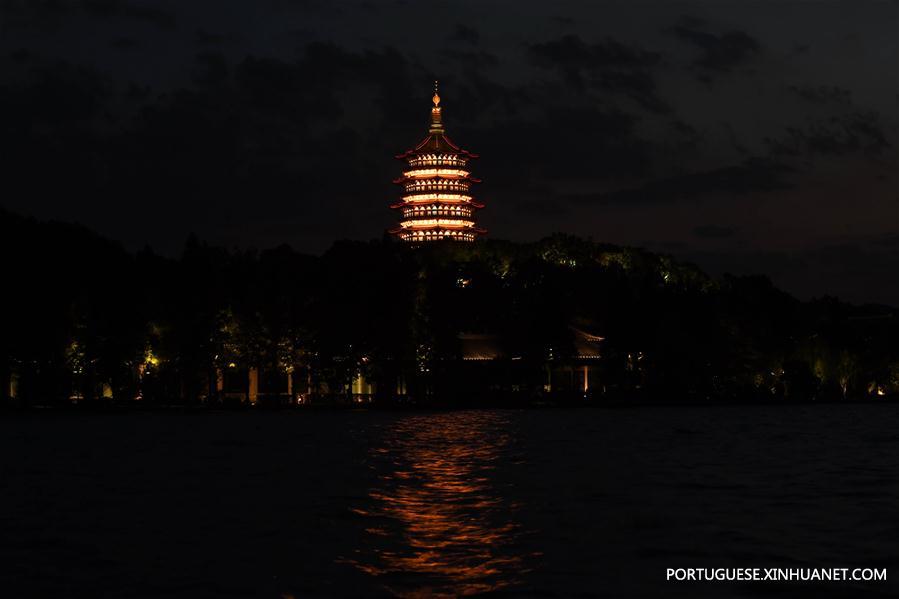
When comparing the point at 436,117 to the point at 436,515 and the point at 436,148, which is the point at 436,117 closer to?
the point at 436,148

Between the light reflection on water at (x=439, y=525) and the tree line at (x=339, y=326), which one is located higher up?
the tree line at (x=339, y=326)

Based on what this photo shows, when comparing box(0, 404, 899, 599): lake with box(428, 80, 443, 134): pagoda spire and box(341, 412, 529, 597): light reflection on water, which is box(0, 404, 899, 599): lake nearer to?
box(341, 412, 529, 597): light reflection on water

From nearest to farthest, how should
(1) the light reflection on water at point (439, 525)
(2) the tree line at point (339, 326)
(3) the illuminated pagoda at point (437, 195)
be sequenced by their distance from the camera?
(1) the light reflection on water at point (439, 525) < (2) the tree line at point (339, 326) < (3) the illuminated pagoda at point (437, 195)

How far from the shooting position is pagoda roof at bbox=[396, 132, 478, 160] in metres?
136

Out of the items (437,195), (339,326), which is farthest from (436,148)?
(339,326)

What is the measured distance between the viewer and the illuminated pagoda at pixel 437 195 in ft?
444

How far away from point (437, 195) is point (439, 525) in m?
115

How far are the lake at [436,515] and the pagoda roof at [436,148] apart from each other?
300 ft

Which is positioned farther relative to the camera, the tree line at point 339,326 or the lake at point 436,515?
the tree line at point 339,326

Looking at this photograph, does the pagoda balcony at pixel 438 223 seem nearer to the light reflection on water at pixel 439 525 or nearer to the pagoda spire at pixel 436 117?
the pagoda spire at pixel 436 117

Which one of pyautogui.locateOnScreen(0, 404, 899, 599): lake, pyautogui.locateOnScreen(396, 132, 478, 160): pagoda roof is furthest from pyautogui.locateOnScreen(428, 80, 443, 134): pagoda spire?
pyautogui.locateOnScreen(0, 404, 899, 599): lake

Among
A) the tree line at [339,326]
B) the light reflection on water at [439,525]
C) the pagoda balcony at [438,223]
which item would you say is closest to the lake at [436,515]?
the light reflection on water at [439,525]

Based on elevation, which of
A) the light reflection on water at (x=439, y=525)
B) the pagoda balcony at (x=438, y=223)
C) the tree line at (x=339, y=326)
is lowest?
the light reflection on water at (x=439, y=525)

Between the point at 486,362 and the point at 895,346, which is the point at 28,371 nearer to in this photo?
the point at 486,362
